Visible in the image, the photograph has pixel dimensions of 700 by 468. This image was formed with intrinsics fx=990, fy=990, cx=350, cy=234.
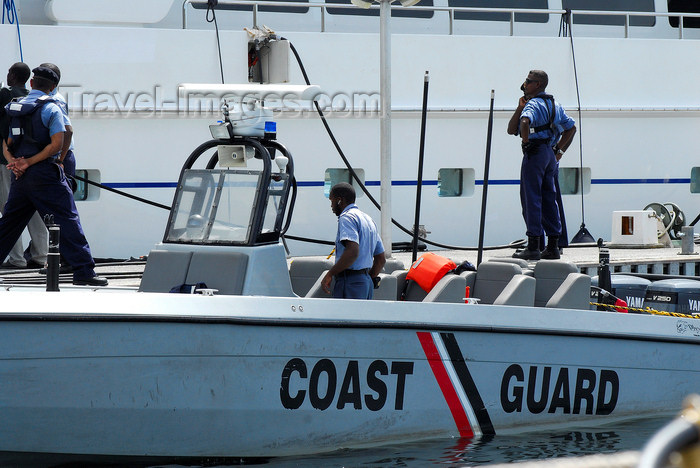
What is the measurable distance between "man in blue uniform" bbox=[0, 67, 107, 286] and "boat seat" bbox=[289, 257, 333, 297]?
1.36 m

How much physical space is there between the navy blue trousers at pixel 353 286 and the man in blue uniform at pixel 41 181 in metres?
1.86

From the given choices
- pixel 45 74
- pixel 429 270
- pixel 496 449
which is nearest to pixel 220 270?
pixel 429 270

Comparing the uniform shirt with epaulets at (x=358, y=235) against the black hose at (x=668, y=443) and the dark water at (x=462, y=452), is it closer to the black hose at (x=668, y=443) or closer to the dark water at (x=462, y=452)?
the dark water at (x=462, y=452)

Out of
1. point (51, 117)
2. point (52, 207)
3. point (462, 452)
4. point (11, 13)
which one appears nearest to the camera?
point (462, 452)

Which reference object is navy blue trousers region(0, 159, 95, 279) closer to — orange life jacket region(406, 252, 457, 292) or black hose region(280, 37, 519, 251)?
orange life jacket region(406, 252, 457, 292)

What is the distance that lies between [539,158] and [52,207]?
4180 mm

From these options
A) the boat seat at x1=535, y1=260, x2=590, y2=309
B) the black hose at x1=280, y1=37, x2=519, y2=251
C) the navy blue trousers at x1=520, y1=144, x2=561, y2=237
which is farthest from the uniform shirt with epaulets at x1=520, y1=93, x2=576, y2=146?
the boat seat at x1=535, y1=260, x2=590, y2=309

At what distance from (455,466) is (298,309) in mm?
1133

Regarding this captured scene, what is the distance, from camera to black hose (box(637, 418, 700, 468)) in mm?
1521

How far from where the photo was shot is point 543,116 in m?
8.52

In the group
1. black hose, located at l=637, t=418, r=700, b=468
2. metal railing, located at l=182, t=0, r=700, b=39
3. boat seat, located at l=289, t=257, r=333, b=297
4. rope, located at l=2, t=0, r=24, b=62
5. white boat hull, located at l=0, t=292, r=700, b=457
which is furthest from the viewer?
→ metal railing, located at l=182, t=0, r=700, b=39

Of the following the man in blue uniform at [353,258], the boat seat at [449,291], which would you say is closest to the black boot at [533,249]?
the boat seat at [449,291]

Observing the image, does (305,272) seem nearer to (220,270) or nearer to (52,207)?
(220,270)

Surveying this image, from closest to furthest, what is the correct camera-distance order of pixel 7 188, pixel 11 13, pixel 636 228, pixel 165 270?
pixel 165 270, pixel 7 188, pixel 11 13, pixel 636 228
